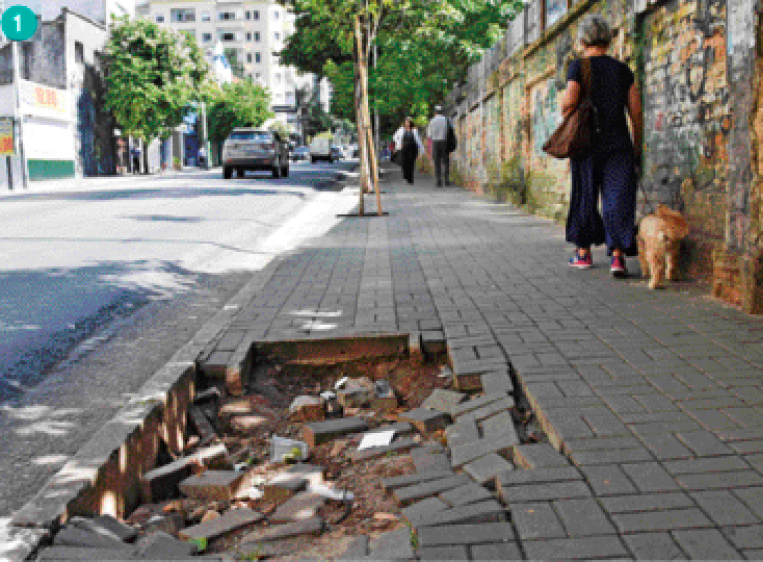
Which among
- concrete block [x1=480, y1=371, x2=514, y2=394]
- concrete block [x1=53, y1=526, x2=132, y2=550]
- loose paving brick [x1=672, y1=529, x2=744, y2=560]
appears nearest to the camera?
loose paving brick [x1=672, y1=529, x2=744, y2=560]

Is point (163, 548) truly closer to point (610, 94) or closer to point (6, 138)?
A: point (610, 94)

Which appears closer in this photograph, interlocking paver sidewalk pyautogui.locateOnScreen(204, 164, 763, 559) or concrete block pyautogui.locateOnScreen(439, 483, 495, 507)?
interlocking paver sidewalk pyautogui.locateOnScreen(204, 164, 763, 559)

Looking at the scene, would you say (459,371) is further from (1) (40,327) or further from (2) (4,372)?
(1) (40,327)

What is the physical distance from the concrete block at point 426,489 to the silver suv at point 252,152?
25.4 m

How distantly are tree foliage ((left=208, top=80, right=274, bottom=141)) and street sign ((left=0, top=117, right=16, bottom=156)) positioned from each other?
129 ft

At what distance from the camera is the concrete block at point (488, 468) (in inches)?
112

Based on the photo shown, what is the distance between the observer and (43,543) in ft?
8.56

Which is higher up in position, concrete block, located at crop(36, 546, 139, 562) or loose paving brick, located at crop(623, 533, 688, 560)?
loose paving brick, located at crop(623, 533, 688, 560)

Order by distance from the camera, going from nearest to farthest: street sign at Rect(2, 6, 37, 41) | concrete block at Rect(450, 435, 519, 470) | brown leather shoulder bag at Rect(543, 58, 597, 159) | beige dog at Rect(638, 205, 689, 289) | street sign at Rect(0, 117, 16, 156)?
concrete block at Rect(450, 435, 519, 470) < beige dog at Rect(638, 205, 689, 289) < brown leather shoulder bag at Rect(543, 58, 597, 159) < street sign at Rect(0, 117, 16, 156) < street sign at Rect(2, 6, 37, 41)

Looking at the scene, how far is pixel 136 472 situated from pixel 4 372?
1.69 meters

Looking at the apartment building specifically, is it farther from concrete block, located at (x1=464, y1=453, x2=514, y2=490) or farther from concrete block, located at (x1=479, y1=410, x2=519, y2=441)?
concrete block, located at (x1=464, y1=453, x2=514, y2=490)

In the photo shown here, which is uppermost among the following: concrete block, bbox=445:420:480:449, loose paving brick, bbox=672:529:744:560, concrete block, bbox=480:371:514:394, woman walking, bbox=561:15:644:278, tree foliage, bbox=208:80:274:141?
tree foliage, bbox=208:80:274:141

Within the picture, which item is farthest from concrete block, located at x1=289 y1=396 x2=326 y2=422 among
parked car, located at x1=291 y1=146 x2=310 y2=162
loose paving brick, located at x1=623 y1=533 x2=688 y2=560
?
parked car, located at x1=291 y1=146 x2=310 y2=162

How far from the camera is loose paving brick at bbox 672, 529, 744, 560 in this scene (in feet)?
7.13
